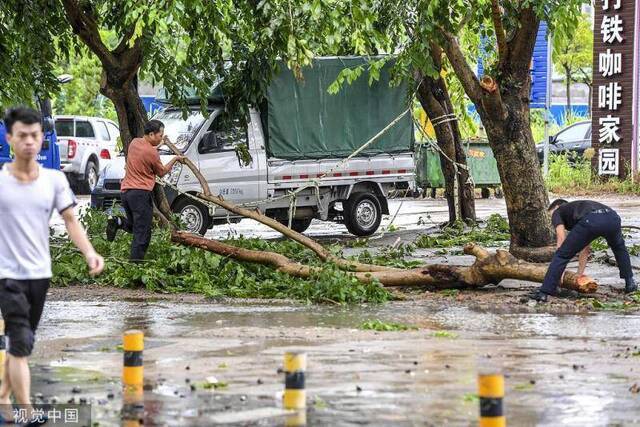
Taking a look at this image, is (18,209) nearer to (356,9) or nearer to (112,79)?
(356,9)

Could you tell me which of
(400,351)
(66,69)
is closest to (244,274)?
(400,351)

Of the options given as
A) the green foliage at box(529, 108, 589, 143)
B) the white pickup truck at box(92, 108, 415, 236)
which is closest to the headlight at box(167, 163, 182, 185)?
the white pickup truck at box(92, 108, 415, 236)

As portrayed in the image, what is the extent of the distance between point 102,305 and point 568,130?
2507 centimetres

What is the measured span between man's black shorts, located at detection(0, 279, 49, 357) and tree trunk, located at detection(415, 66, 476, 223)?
1536 centimetres

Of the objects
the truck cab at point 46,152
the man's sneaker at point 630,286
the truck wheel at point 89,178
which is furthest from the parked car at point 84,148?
the man's sneaker at point 630,286

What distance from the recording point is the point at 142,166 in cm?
1603

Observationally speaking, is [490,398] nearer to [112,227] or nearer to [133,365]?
[133,365]

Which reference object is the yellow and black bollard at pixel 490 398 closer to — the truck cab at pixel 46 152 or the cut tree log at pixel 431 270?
the cut tree log at pixel 431 270

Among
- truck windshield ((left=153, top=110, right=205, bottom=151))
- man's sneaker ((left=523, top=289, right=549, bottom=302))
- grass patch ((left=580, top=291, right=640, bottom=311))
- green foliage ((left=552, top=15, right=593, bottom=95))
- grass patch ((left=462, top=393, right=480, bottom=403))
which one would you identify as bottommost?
grass patch ((left=580, top=291, right=640, bottom=311))

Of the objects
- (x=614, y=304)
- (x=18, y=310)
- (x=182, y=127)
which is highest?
(x=182, y=127)

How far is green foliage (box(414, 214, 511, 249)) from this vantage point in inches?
788

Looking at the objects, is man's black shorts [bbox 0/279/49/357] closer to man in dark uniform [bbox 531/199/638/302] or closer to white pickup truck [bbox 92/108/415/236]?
man in dark uniform [bbox 531/199/638/302]

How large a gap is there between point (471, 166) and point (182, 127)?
11.1 m

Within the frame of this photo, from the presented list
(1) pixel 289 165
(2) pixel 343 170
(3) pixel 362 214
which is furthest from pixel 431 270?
(3) pixel 362 214
